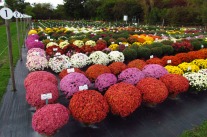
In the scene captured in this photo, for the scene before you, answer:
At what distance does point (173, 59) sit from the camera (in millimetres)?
8445

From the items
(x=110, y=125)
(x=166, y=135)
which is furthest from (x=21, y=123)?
(x=166, y=135)

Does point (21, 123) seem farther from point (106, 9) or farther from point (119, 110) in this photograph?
point (106, 9)

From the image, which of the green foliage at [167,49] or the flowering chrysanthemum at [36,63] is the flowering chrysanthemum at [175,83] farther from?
the green foliage at [167,49]

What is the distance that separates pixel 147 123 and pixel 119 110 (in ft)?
2.48

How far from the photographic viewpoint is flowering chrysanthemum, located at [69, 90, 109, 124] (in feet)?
14.1

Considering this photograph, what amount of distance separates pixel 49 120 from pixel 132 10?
42.0m

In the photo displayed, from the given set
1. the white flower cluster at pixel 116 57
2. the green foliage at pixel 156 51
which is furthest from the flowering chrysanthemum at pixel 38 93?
the green foliage at pixel 156 51

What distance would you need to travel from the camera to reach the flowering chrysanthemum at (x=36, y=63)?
7.70m

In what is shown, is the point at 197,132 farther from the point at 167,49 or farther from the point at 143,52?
the point at 167,49

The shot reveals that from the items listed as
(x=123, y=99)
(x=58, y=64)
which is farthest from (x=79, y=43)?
(x=123, y=99)

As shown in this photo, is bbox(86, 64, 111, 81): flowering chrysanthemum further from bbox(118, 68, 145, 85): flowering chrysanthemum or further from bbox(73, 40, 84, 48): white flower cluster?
bbox(73, 40, 84, 48): white flower cluster

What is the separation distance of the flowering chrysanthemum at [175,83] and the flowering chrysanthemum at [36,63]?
420cm

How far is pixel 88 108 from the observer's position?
433 centimetres

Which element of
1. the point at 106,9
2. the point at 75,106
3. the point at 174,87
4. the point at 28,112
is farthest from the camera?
the point at 106,9
